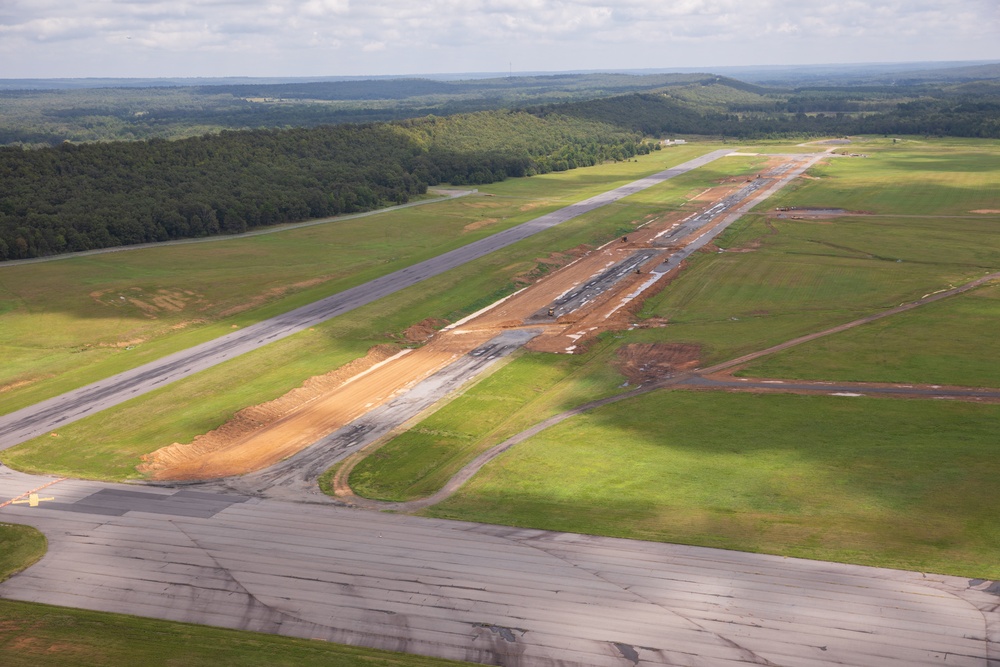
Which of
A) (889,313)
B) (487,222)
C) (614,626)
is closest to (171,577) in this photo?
(614,626)

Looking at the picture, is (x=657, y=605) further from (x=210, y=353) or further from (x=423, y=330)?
(x=210, y=353)

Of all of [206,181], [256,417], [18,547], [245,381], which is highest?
[206,181]

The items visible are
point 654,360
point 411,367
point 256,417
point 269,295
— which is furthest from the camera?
point 269,295

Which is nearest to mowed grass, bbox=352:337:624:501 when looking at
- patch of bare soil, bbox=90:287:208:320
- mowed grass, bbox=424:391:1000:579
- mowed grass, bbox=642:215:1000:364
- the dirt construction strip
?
the dirt construction strip

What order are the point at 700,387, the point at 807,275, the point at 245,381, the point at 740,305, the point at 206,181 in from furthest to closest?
the point at 206,181 < the point at 807,275 < the point at 740,305 < the point at 245,381 < the point at 700,387

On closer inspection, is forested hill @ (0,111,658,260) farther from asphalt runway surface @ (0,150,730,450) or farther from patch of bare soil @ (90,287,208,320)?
asphalt runway surface @ (0,150,730,450)

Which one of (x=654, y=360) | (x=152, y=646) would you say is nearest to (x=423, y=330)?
(x=654, y=360)

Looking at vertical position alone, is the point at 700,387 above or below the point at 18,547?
above
